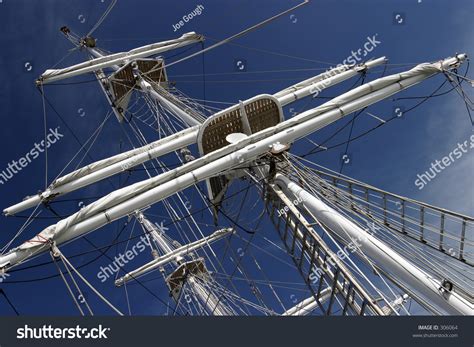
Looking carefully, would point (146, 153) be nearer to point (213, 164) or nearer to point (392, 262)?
point (213, 164)

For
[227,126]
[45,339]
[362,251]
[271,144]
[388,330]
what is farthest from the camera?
[227,126]

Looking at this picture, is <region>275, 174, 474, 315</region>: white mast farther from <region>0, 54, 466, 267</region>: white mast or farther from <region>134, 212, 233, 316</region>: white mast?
<region>134, 212, 233, 316</region>: white mast

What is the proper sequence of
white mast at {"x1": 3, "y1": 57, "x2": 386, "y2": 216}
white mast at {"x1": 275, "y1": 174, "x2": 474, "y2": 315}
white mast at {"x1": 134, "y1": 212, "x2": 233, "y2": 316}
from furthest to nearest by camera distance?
white mast at {"x1": 134, "y1": 212, "x2": 233, "y2": 316} → white mast at {"x1": 3, "y1": 57, "x2": 386, "y2": 216} → white mast at {"x1": 275, "y1": 174, "x2": 474, "y2": 315}

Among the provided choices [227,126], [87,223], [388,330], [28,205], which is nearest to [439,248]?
[388,330]

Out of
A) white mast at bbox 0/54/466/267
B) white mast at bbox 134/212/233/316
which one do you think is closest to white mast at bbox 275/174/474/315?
white mast at bbox 0/54/466/267

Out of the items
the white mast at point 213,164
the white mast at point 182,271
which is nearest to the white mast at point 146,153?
the white mast at point 213,164

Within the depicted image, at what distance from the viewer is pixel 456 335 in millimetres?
5508

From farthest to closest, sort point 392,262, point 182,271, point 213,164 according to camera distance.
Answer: point 182,271 → point 213,164 → point 392,262

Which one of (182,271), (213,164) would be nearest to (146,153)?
(213,164)

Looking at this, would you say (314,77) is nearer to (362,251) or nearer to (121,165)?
(121,165)

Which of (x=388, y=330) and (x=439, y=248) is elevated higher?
Result: (x=439, y=248)

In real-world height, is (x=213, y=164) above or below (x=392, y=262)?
above

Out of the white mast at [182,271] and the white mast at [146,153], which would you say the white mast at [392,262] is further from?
the white mast at [182,271]

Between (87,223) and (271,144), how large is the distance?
4411 millimetres
